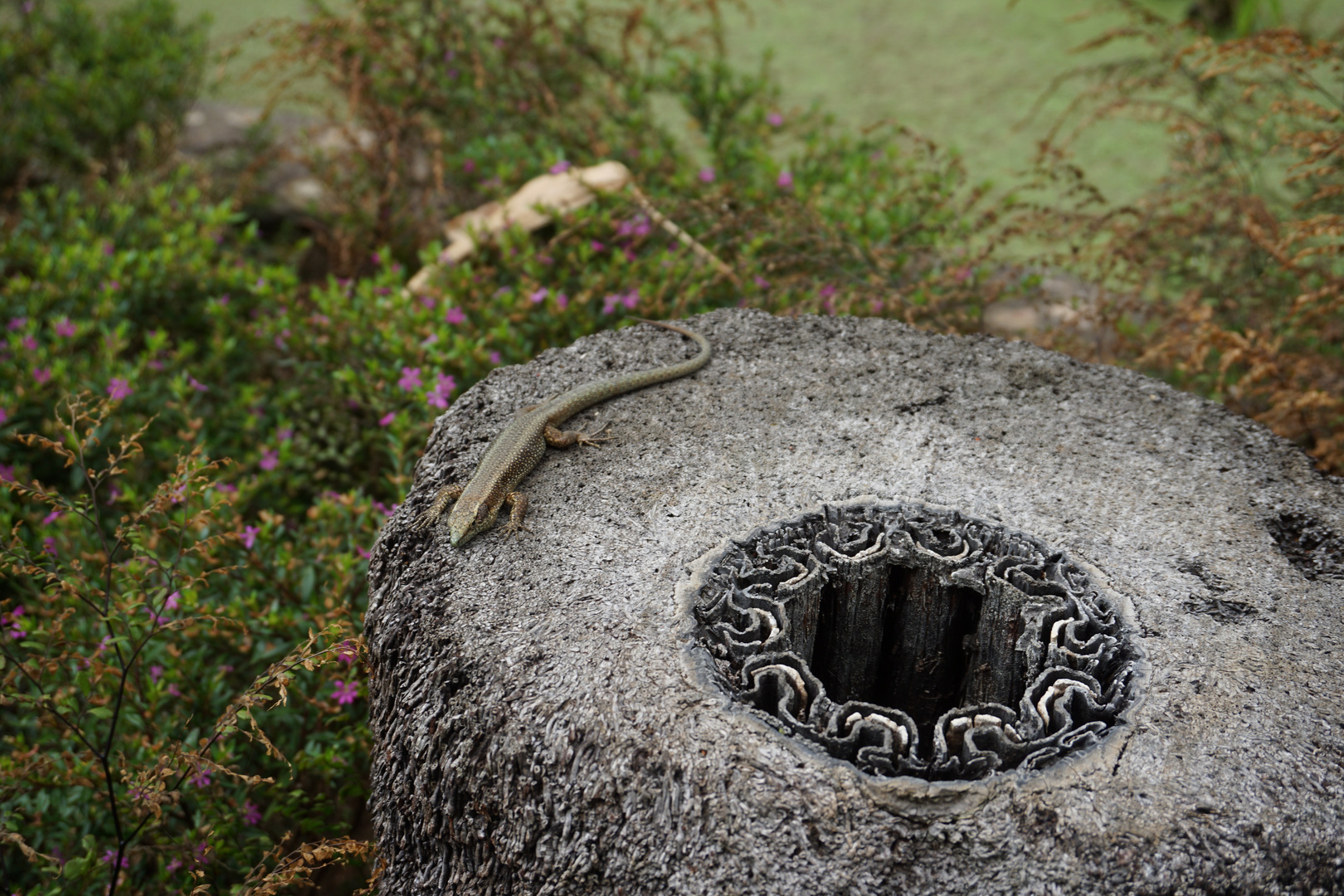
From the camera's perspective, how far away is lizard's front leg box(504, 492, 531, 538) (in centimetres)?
164

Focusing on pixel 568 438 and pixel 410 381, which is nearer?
pixel 568 438

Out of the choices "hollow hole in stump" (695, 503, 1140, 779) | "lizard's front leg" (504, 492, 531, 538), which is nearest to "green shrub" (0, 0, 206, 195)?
"lizard's front leg" (504, 492, 531, 538)

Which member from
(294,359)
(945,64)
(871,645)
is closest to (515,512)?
(871,645)

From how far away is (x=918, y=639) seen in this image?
5.49 ft

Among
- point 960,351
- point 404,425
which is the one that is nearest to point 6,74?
point 404,425

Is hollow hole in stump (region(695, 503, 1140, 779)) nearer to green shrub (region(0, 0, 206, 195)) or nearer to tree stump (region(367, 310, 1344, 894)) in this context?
tree stump (region(367, 310, 1344, 894))

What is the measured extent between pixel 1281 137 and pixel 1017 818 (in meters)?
2.25

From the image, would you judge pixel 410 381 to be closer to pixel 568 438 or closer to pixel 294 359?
pixel 294 359

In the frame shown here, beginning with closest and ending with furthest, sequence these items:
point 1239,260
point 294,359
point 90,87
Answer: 1. point 294,359
2. point 1239,260
3. point 90,87

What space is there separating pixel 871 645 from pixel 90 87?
14.3 ft

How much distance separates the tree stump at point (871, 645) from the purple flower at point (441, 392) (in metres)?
0.62

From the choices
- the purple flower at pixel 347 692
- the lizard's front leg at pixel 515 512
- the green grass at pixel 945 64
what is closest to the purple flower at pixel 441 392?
the purple flower at pixel 347 692

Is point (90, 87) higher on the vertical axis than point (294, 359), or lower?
higher

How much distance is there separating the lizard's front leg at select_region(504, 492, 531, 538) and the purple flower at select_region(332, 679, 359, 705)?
790mm
